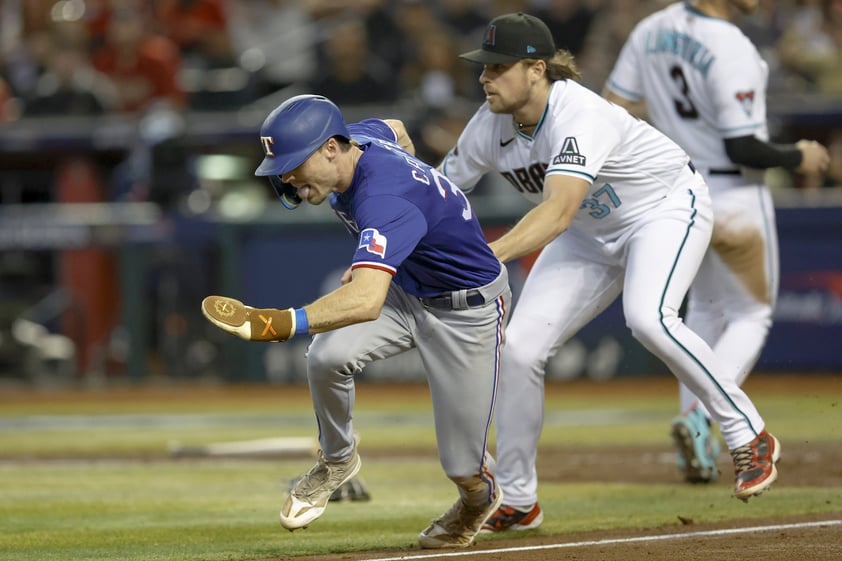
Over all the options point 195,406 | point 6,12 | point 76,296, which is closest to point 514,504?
point 195,406

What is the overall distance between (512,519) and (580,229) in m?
1.39

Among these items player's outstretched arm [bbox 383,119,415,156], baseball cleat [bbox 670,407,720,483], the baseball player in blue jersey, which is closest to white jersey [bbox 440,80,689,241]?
player's outstretched arm [bbox 383,119,415,156]

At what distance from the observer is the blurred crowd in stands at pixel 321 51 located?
15.1 m

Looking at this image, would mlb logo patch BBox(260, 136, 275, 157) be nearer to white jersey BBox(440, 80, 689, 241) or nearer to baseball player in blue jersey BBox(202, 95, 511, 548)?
baseball player in blue jersey BBox(202, 95, 511, 548)

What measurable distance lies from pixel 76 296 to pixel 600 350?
557 cm

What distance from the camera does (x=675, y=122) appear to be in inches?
313

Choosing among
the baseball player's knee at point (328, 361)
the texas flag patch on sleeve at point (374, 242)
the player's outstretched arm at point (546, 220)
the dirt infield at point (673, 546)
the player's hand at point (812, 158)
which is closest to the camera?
the texas flag patch on sleeve at point (374, 242)

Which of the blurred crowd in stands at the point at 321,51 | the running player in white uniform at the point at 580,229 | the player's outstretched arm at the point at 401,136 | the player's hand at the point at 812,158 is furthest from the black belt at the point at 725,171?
the blurred crowd in stands at the point at 321,51

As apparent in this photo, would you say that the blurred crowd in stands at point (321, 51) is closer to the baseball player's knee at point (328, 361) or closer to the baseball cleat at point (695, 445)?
the baseball cleat at point (695, 445)

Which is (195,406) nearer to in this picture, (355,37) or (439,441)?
(355,37)

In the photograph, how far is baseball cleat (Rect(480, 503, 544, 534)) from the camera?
6.29m

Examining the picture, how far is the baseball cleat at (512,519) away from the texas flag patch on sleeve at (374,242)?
5.88 feet

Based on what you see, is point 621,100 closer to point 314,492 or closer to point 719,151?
point 719,151

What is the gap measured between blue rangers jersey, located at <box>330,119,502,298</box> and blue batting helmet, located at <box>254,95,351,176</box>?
0.66ft
